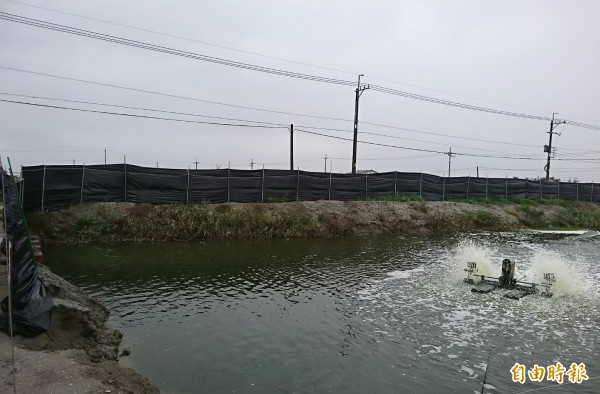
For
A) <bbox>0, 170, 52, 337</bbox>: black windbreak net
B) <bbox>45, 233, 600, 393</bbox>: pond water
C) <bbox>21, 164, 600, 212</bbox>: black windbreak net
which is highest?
<bbox>21, 164, 600, 212</bbox>: black windbreak net

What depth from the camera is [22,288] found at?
7.81m

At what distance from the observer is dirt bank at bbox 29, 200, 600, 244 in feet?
71.4

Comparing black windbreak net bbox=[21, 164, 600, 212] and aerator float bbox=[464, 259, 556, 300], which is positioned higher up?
black windbreak net bbox=[21, 164, 600, 212]

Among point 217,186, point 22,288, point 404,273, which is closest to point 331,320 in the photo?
point 404,273

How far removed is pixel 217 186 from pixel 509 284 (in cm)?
1829

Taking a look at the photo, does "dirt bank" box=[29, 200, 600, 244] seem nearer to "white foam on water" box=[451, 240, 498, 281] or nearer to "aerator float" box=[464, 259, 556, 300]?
"white foam on water" box=[451, 240, 498, 281]

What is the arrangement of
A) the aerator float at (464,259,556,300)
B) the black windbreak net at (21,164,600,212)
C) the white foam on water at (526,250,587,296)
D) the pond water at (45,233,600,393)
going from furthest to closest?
the black windbreak net at (21,164,600,212)
the white foam on water at (526,250,587,296)
the aerator float at (464,259,556,300)
the pond water at (45,233,600,393)

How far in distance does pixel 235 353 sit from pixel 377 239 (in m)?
18.1

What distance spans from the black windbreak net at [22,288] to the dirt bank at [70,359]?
21cm

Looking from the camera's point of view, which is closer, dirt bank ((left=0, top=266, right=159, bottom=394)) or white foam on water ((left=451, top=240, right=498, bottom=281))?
dirt bank ((left=0, top=266, right=159, bottom=394))

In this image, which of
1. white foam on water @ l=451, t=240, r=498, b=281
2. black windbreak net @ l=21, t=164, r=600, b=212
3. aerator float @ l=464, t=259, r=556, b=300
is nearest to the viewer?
aerator float @ l=464, t=259, r=556, b=300

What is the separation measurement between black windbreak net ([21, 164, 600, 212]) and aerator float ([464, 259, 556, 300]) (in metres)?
16.2

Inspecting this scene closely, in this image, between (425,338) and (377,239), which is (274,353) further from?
(377,239)

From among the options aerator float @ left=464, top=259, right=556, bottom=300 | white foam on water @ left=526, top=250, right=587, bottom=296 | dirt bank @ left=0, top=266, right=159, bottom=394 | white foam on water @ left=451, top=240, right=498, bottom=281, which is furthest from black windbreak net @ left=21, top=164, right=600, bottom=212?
aerator float @ left=464, top=259, right=556, bottom=300
